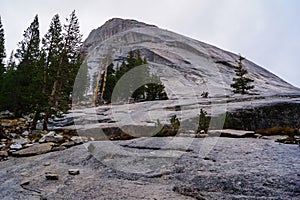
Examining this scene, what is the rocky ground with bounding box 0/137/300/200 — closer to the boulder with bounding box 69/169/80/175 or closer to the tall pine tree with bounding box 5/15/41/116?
the boulder with bounding box 69/169/80/175

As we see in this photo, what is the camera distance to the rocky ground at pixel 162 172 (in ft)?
20.5

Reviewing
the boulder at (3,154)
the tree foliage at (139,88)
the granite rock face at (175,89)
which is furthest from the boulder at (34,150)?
Answer: the tree foliage at (139,88)

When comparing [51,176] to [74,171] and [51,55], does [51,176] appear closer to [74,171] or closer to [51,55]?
[74,171]

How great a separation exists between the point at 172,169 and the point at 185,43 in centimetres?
5872

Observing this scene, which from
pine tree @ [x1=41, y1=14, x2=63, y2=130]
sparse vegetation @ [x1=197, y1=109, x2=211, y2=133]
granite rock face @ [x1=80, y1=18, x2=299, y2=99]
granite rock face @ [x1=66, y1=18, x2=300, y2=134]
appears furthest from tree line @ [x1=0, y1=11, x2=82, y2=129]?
granite rock face @ [x1=80, y1=18, x2=299, y2=99]

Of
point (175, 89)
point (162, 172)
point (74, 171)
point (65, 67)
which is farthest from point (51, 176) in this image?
point (175, 89)

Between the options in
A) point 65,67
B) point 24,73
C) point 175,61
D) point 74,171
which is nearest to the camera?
point 74,171

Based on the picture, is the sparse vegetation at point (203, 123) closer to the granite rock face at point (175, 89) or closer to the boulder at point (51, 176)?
the granite rock face at point (175, 89)

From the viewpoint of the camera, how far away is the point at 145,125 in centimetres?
1620

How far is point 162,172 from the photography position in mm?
7777

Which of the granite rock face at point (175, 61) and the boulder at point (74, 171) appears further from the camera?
the granite rock face at point (175, 61)

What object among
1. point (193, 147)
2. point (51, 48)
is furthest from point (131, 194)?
point (51, 48)

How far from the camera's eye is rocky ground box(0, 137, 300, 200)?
6.24 meters

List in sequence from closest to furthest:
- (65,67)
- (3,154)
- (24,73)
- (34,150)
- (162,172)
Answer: (162,172) → (3,154) → (34,150) → (65,67) → (24,73)
